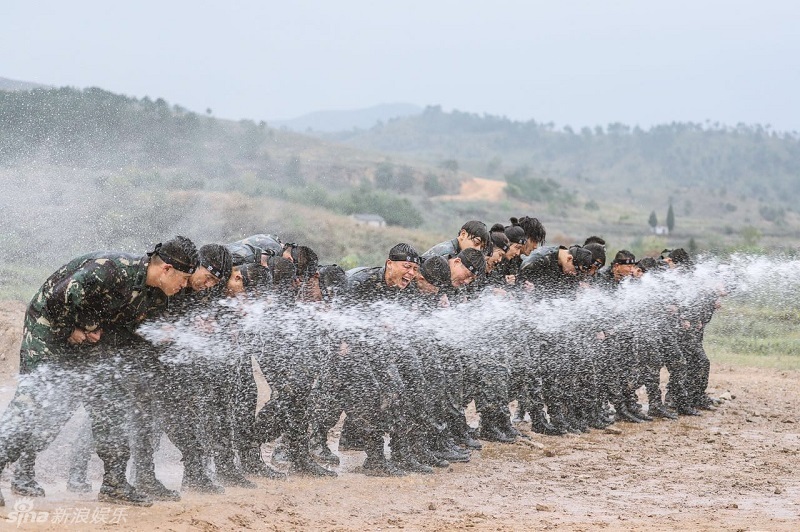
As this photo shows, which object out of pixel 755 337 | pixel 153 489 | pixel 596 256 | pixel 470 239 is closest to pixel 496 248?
pixel 470 239

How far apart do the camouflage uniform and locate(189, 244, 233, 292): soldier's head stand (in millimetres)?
460

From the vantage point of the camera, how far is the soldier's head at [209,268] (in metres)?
7.29

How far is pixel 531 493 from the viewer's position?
8031 mm

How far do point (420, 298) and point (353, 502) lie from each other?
2.09 metres

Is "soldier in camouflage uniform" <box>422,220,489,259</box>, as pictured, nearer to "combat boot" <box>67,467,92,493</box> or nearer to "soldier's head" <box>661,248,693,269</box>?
"soldier's head" <box>661,248,693,269</box>

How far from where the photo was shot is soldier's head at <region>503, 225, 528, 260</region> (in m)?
10.7

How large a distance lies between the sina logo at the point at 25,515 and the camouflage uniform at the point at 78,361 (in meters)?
0.30

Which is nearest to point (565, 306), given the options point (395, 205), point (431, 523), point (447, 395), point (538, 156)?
point (447, 395)

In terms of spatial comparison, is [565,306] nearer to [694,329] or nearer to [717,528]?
[694,329]

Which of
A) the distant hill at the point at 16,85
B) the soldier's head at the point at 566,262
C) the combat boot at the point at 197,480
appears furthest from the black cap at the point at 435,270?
the distant hill at the point at 16,85

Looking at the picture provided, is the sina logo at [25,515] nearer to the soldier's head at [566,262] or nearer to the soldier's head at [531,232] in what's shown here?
the soldier's head at [566,262]

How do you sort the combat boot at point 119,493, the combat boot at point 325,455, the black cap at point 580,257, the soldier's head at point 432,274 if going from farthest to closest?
the black cap at point 580,257, the soldier's head at point 432,274, the combat boot at point 325,455, the combat boot at point 119,493

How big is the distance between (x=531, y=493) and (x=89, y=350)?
3.52 m

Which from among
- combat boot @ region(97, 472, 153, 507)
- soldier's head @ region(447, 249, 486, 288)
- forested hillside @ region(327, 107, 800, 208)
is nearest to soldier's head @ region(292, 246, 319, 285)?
soldier's head @ region(447, 249, 486, 288)
